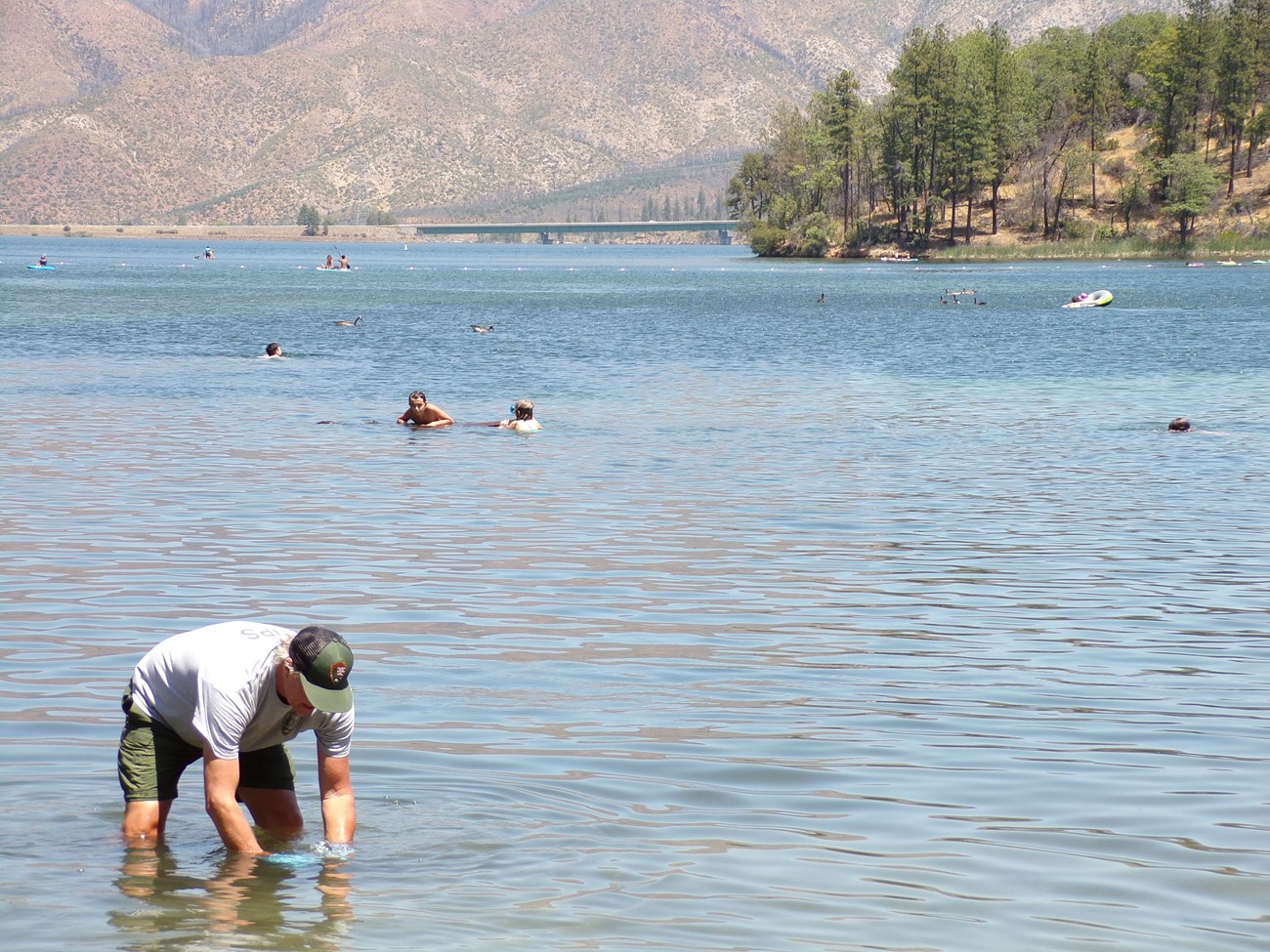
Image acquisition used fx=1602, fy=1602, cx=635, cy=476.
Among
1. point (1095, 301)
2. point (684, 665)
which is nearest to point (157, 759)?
point (684, 665)

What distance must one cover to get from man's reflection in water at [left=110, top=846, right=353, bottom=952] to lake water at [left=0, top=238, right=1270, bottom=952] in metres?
0.02

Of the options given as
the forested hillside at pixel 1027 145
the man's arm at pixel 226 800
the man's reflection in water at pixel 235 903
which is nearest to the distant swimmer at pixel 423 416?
the man's reflection in water at pixel 235 903

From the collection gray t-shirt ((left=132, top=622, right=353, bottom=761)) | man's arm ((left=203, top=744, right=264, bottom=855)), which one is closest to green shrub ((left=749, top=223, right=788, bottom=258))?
gray t-shirt ((left=132, top=622, right=353, bottom=761))

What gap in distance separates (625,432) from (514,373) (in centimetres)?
1404

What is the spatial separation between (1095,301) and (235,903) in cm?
7081

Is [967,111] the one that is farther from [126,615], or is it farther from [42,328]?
[126,615]

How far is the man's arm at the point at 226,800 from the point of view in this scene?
6875 mm

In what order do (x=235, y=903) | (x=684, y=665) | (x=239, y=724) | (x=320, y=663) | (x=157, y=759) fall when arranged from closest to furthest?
(x=320, y=663)
(x=239, y=724)
(x=235, y=903)
(x=157, y=759)
(x=684, y=665)

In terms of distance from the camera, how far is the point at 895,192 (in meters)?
159

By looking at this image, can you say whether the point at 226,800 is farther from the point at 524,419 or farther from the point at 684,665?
the point at 524,419

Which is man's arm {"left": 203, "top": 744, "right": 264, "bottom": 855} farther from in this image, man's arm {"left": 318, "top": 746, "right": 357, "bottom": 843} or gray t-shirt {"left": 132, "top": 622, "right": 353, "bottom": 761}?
man's arm {"left": 318, "top": 746, "right": 357, "bottom": 843}

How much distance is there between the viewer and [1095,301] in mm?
73500

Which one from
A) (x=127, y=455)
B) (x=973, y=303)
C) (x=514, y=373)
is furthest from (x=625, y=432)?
(x=973, y=303)

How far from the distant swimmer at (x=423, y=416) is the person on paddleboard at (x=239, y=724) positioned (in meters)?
20.5
